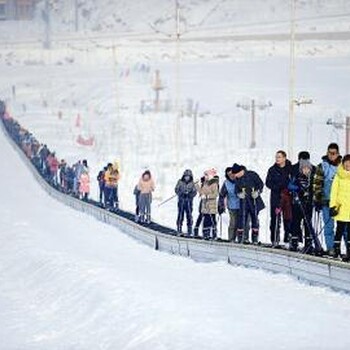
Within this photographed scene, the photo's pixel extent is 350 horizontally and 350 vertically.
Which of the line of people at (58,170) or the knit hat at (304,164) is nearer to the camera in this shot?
the knit hat at (304,164)

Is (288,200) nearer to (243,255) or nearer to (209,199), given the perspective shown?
(243,255)

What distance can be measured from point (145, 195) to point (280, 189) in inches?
277

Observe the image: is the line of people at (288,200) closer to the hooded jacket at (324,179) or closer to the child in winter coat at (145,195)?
the hooded jacket at (324,179)

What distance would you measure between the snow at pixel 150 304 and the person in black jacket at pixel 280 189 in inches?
40.8

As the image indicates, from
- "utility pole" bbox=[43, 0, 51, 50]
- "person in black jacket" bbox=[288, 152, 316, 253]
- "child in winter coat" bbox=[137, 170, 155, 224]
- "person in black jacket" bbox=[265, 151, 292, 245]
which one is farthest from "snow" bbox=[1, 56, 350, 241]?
"person in black jacket" bbox=[288, 152, 316, 253]

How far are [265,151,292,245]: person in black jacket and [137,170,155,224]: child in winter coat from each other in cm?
642

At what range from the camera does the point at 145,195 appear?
62.9 feet

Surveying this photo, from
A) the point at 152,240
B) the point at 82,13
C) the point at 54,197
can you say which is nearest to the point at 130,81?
the point at 82,13

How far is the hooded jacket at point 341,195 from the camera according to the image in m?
10.8

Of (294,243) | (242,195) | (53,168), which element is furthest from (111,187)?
(294,243)

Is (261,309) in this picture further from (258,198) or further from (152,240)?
(152,240)

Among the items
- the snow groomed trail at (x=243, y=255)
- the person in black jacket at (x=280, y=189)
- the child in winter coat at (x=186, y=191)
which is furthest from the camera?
the child in winter coat at (x=186, y=191)

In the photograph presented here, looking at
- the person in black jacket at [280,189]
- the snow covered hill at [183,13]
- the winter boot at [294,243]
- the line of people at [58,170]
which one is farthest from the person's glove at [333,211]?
the snow covered hill at [183,13]

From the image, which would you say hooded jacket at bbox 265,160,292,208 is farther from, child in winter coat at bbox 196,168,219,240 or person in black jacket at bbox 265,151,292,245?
child in winter coat at bbox 196,168,219,240
